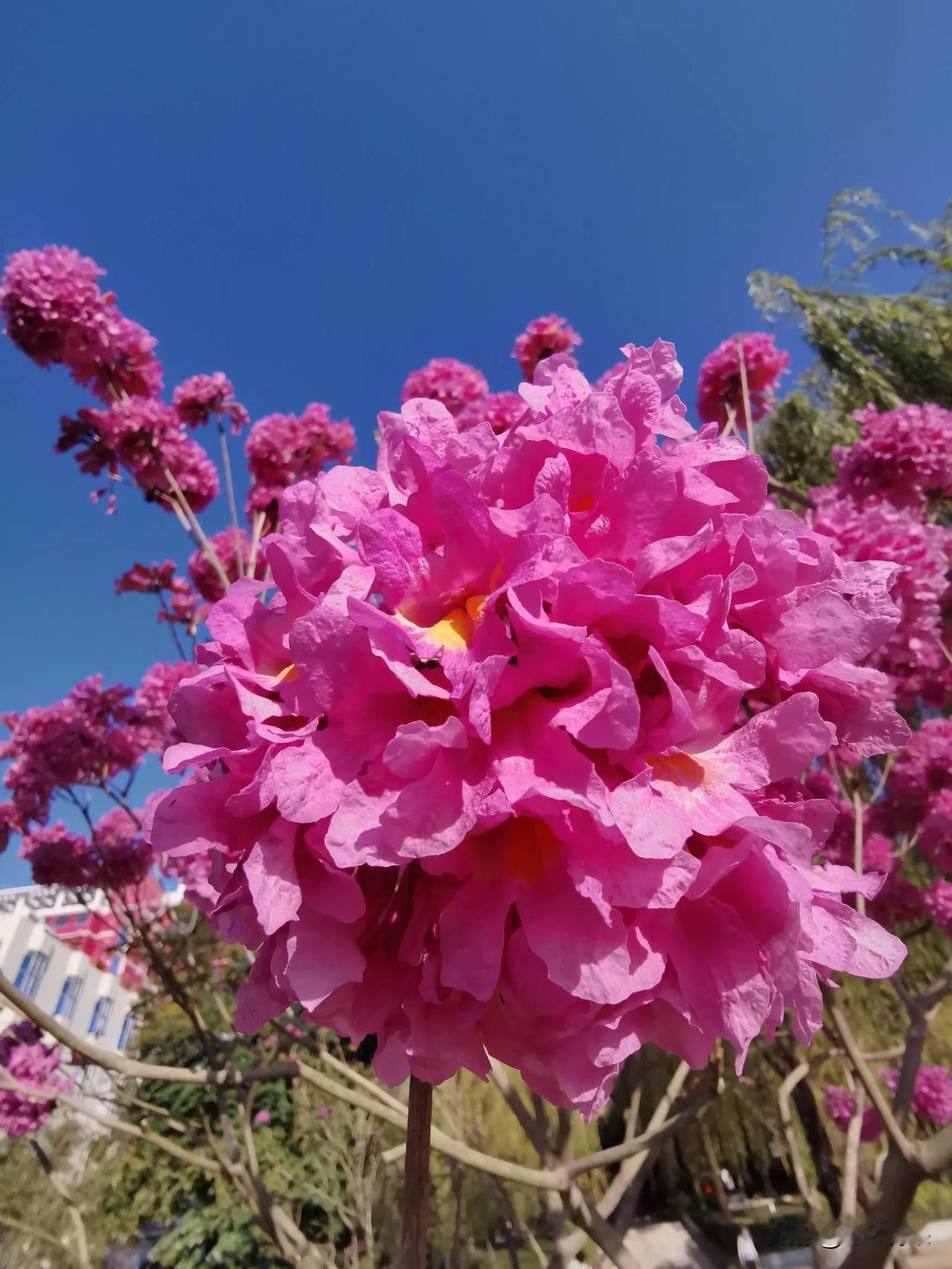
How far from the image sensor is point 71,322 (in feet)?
8.85

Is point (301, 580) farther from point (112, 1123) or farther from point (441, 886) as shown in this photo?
point (112, 1123)

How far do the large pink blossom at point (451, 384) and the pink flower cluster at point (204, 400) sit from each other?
0.83 meters

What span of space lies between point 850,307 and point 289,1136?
12.8 meters

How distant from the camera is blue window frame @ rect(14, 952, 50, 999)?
1762 cm

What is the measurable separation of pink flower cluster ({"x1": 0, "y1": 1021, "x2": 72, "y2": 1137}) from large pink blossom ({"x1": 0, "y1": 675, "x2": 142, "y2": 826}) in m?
1.24

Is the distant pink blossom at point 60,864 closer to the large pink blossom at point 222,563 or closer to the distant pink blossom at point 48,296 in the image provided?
the large pink blossom at point 222,563

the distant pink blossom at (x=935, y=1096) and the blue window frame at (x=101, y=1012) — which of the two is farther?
the blue window frame at (x=101, y=1012)

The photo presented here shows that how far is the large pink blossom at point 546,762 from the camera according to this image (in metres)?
0.53

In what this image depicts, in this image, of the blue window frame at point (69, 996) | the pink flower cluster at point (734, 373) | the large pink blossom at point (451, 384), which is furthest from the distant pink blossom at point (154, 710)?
the blue window frame at point (69, 996)

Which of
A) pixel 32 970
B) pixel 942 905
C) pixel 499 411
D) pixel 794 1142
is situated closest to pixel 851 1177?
Result: pixel 794 1142

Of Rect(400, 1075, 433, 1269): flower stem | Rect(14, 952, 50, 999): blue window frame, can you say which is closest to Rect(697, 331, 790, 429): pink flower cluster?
Rect(400, 1075, 433, 1269): flower stem

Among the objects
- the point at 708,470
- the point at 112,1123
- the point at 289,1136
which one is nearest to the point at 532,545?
the point at 708,470

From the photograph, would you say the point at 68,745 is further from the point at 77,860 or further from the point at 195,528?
the point at 195,528

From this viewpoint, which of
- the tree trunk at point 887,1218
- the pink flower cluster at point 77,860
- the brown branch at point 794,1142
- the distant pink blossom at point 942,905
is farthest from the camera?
the pink flower cluster at point 77,860
